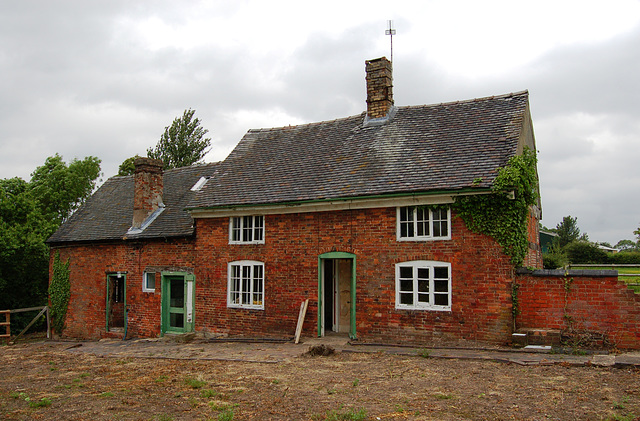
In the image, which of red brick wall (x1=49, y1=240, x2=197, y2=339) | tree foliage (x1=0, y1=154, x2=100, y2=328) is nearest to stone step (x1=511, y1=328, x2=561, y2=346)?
red brick wall (x1=49, y1=240, x2=197, y2=339)

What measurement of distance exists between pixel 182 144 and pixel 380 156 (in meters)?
30.2

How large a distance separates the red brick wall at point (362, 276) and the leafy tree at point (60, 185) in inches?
1145

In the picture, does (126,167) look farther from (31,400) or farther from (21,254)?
(31,400)

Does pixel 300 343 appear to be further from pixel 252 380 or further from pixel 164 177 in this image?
pixel 164 177

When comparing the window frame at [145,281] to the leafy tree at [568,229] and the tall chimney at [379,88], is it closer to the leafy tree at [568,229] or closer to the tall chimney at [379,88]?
the tall chimney at [379,88]

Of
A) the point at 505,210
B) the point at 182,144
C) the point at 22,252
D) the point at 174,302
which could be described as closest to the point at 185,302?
the point at 174,302

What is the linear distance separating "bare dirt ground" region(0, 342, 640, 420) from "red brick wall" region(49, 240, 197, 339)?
6207 mm

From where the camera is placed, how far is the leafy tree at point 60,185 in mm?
40281

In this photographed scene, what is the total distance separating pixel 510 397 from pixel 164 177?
1832 centimetres

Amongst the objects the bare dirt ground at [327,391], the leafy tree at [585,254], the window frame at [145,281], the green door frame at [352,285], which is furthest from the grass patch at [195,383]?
the leafy tree at [585,254]

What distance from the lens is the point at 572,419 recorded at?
683 centimetres

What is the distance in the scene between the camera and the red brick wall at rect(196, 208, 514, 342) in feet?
40.3

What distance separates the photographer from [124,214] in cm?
2084

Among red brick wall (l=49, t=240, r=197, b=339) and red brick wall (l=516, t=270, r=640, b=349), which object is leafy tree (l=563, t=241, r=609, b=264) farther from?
red brick wall (l=49, t=240, r=197, b=339)
